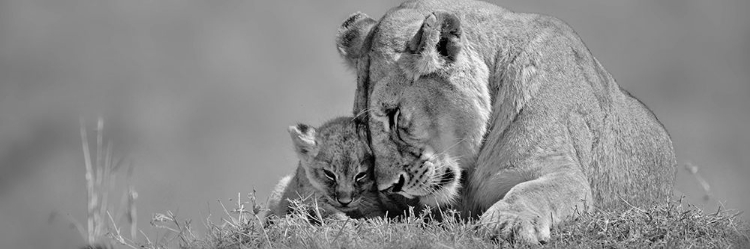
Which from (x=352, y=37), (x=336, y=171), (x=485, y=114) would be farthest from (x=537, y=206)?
(x=352, y=37)

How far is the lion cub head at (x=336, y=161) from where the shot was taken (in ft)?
24.5

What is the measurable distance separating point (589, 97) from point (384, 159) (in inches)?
61.0

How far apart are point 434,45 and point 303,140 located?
1275mm

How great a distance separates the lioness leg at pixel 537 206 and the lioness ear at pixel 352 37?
1895mm

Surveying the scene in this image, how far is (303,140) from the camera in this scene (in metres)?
7.73

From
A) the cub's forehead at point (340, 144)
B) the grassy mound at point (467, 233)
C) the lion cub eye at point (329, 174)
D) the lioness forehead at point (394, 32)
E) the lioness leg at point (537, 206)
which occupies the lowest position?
the lion cub eye at point (329, 174)

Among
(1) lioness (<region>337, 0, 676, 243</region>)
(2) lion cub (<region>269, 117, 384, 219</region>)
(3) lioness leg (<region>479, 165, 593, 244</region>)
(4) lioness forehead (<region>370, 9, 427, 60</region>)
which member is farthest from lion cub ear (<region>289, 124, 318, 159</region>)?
(3) lioness leg (<region>479, 165, 593, 244</region>)

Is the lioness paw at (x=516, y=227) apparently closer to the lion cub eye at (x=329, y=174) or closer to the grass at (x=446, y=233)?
the grass at (x=446, y=233)

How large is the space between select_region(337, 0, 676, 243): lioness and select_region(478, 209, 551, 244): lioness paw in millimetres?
534

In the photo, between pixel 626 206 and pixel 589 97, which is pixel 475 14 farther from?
pixel 626 206

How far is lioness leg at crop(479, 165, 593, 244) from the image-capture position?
20.6ft

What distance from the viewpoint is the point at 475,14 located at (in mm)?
7742

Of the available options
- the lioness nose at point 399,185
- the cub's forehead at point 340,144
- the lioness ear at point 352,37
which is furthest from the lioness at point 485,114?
the lioness ear at point 352,37

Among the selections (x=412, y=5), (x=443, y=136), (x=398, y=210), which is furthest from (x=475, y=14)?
(x=398, y=210)
